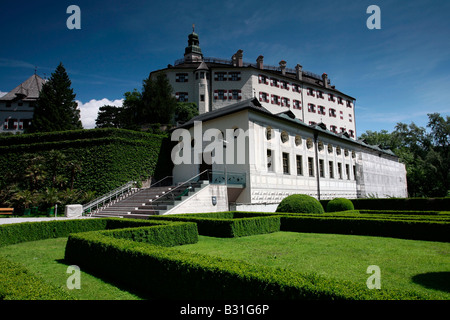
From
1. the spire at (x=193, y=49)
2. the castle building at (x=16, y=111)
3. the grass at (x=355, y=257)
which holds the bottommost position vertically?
the grass at (x=355, y=257)

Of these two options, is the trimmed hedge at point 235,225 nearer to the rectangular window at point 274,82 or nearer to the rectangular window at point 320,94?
the rectangular window at point 274,82

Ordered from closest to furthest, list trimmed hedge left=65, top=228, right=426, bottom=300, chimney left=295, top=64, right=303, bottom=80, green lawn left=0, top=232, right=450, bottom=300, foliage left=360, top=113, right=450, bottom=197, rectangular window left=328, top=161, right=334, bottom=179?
trimmed hedge left=65, top=228, right=426, bottom=300
green lawn left=0, top=232, right=450, bottom=300
rectangular window left=328, top=161, right=334, bottom=179
foliage left=360, top=113, right=450, bottom=197
chimney left=295, top=64, right=303, bottom=80

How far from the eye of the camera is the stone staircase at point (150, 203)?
16.8m

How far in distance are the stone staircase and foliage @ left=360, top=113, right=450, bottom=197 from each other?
144ft

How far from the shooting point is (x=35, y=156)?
24359 millimetres

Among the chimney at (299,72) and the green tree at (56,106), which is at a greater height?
the chimney at (299,72)

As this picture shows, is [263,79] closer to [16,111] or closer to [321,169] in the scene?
[321,169]

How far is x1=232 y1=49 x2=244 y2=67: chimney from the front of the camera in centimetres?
5067

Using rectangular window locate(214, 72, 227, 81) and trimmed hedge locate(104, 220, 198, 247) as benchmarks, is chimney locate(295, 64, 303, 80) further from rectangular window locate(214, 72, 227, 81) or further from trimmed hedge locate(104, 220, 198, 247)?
trimmed hedge locate(104, 220, 198, 247)

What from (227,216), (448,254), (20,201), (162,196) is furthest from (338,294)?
(20,201)

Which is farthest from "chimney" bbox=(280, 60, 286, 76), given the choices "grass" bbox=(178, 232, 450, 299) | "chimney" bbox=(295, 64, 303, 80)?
"grass" bbox=(178, 232, 450, 299)

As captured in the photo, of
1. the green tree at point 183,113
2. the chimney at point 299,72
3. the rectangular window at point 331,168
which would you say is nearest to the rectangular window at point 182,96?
the green tree at point 183,113

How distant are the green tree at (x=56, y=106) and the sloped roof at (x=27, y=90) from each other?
42.3ft

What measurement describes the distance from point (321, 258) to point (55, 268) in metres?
6.89
